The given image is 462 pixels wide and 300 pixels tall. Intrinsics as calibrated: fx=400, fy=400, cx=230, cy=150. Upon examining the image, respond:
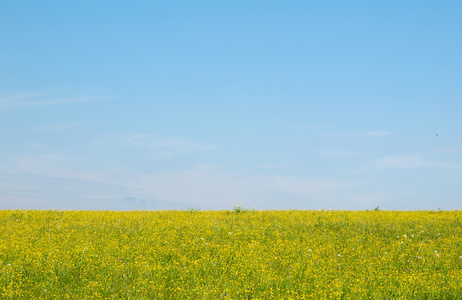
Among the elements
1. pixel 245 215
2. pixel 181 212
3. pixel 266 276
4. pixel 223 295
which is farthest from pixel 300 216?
pixel 223 295

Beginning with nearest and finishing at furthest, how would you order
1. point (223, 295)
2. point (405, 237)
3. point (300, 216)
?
1. point (223, 295)
2. point (405, 237)
3. point (300, 216)

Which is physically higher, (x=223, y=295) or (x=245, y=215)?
(x=245, y=215)

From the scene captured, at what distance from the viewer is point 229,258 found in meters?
9.63

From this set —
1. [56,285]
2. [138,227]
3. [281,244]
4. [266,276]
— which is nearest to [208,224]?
[138,227]

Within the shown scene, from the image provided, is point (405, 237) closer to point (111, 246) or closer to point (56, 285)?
point (111, 246)

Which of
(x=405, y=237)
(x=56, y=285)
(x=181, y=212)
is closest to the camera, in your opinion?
(x=56, y=285)

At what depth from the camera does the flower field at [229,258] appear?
7652mm

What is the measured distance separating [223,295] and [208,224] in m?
6.01

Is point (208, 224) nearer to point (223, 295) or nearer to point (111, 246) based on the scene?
point (111, 246)

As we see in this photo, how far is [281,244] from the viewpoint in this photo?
1063 centimetres

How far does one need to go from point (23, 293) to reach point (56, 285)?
0.59 metres

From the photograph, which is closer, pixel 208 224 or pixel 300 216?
pixel 208 224

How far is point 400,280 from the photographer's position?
8.40 metres

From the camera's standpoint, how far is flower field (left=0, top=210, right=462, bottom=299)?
301 inches
